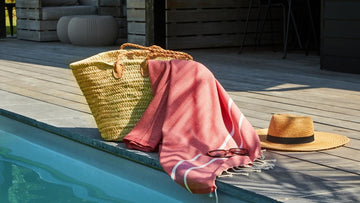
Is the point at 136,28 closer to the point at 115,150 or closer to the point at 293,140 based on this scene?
the point at 115,150

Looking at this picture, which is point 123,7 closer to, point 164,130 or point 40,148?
point 40,148

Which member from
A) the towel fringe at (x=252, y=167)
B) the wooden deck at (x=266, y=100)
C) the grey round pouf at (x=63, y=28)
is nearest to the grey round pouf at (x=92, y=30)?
the grey round pouf at (x=63, y=28)

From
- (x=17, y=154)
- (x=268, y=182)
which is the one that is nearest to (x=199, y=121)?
(x=268, y=182)

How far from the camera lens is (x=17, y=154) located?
142 inches

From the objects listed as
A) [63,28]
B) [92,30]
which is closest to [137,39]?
[92,30]

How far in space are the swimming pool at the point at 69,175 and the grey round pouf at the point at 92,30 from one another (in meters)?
4.93

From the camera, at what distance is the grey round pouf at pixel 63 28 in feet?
29.6

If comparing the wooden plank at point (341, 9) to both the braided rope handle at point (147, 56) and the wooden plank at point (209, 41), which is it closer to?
the wooden plank at point (209, 41)

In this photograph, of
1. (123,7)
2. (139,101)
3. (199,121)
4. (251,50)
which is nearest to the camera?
(199,121)

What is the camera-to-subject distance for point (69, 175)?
324 cm

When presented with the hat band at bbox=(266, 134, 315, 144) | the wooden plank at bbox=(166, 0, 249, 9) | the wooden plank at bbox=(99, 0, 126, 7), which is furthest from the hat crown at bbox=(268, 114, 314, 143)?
the wooden plank at bbox=(99, 0, 126, 7)

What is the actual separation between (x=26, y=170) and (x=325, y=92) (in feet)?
6.71

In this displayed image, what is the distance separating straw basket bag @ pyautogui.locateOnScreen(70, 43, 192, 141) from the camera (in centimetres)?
304

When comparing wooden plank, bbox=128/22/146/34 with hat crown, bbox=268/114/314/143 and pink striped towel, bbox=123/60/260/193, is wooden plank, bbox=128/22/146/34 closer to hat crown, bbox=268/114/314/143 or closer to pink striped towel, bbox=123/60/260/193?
pink striped towel, bbox=123/60/260/193
